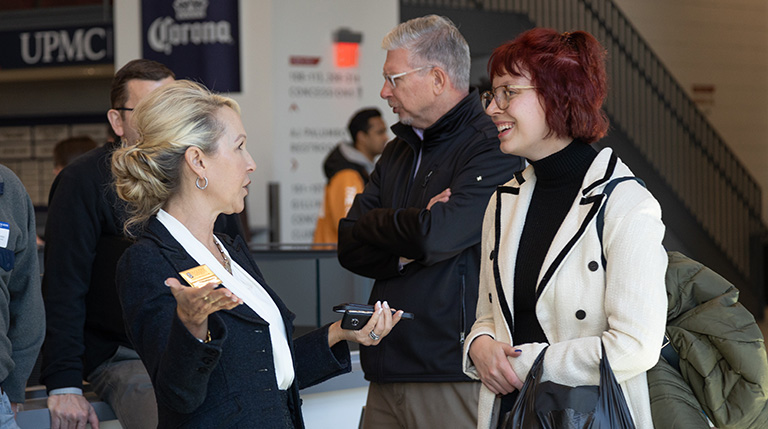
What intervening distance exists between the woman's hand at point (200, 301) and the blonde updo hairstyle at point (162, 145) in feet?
1.43

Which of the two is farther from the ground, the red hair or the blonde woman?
the red hair

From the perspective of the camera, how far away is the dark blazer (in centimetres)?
176

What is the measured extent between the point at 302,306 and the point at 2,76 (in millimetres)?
8925

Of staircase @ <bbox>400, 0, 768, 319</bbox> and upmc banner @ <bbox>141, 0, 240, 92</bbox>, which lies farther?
staircase @ <bbox>400, 0, 768, 319</bbox>

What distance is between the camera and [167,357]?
5.63 ft

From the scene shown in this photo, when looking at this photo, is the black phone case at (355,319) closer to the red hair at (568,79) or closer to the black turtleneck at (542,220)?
the black turtleneck at (542,220)

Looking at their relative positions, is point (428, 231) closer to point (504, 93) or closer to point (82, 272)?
point (504, 93)

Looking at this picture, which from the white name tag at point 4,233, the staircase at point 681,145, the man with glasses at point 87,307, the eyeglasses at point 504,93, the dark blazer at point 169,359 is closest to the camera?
the dark blazer at point 169,359

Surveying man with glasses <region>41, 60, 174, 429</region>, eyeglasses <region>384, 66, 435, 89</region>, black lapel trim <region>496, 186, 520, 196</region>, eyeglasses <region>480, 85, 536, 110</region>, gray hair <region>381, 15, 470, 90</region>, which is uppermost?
gray hair <region>381, 15, 470, 90</region>

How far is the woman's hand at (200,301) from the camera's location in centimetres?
159

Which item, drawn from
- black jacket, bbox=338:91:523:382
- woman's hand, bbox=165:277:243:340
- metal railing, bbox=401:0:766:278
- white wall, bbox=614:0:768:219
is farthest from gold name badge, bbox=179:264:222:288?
white wall, bbox=614:0:768:219

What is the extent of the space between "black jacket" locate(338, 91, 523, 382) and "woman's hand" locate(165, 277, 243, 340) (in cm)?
99

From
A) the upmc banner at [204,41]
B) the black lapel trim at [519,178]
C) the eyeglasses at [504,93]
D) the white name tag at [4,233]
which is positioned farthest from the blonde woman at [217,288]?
the upmc banner at [204,41]

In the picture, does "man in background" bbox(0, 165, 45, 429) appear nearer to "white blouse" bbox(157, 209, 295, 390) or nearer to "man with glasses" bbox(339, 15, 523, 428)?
"white blouse" bbox(157, 209, 295, 390)
